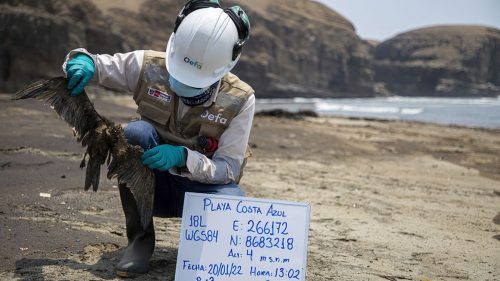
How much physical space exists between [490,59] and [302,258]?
143 meters

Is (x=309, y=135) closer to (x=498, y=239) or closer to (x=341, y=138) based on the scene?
(x=341, y=138)

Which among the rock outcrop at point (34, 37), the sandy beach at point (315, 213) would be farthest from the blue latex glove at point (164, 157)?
the rock outcrop at point (34, 37)

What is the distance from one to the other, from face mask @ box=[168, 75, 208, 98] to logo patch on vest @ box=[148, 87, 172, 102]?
0.08 meters

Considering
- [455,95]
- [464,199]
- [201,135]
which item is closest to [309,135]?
[464,199]

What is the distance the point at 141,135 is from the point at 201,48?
0.54 metres

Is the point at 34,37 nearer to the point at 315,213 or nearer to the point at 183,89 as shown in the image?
the point at 315,213

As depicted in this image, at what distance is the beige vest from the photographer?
2.83 m

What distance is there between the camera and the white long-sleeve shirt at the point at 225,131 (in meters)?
2.78

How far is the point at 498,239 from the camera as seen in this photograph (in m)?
4.61

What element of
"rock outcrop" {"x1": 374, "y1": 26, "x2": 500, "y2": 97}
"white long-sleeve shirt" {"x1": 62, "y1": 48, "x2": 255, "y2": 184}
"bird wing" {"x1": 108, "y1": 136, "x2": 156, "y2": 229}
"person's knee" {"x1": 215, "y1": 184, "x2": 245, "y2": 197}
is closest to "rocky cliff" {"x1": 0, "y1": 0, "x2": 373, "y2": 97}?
"rock outcrop" {"x1": 374, "y1": 26, "x2": 500, "y2": 97}

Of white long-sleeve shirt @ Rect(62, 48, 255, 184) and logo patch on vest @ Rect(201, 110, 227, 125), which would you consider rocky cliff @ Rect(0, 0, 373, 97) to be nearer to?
white long-sleeve shirt @ Rect(62, 48, 255, 184)

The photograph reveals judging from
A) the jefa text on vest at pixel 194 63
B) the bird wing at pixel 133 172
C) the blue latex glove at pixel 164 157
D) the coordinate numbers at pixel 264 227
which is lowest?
the coordinate numbers at pixel 264 227

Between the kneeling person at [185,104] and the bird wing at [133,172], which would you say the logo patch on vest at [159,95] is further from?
the bird wing at [133,172]

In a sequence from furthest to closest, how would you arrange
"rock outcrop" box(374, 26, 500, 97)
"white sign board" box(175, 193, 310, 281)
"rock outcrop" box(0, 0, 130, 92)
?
"rock outcrop" box(374, 26, 500, 97) < "rock outcrop" box(0, 0, 130, 92) < "white sign board" box(175, 193, 310, 281)
